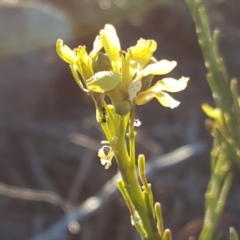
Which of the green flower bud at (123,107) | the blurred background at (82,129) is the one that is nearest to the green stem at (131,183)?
the green flower bud at (123,107)

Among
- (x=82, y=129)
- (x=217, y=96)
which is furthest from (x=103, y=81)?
(x=82, y=129)

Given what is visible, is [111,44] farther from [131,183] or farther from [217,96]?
[217,96]

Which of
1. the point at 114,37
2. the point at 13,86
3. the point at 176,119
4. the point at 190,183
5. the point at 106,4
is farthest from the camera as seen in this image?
the point at 106,4

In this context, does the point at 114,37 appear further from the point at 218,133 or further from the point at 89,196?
the point at 89,196

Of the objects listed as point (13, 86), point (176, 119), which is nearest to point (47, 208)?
point (176, 119)

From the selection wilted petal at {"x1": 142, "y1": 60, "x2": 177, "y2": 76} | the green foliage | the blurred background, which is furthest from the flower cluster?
the blurred background

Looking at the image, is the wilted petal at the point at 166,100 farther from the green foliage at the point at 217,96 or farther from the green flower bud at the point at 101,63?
the green foliage at the point at 217,96

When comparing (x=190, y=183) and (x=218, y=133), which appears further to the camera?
(x=190, y=183)
